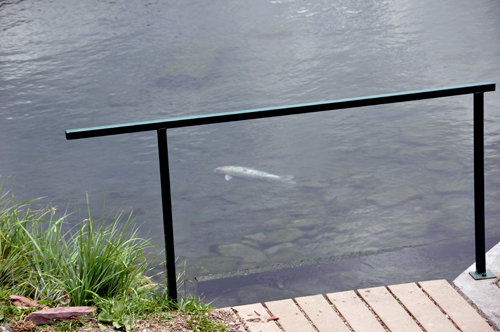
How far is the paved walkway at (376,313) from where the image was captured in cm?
252

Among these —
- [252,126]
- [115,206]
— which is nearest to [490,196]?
[252,126]

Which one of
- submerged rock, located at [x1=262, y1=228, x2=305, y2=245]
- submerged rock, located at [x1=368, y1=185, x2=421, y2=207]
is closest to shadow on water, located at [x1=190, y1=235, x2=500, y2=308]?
submerged rock, located at [x1=262, y1=228, x2=305, y2=245]

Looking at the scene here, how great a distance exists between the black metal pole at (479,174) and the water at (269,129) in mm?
1403

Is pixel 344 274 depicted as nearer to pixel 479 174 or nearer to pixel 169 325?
pixel 479 174

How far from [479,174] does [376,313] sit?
0.83 metres

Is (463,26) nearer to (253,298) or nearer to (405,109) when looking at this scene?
(405,109)

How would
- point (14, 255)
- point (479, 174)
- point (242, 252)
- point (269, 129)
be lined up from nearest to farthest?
point (479, 174), point (14, 255), point (242, 252), point (269, 129)

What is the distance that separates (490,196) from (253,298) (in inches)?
106

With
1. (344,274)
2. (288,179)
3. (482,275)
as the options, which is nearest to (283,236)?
(344,274)

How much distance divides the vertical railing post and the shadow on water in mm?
1259

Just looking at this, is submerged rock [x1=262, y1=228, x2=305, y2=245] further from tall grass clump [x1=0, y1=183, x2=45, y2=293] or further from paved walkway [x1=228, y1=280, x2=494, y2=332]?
tall grass clump [x1=0, y1=183, x2=45, y2=293]

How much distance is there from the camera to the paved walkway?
2.52m

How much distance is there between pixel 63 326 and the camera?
230 cm

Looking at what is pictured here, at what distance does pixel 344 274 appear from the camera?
432 cm
